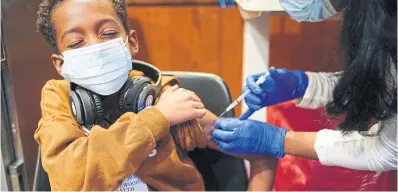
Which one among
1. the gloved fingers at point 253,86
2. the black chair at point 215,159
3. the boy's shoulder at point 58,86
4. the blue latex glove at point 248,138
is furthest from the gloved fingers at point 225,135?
the boy's shoulder at point 58,86

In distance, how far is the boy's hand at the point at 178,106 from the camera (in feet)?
3.37

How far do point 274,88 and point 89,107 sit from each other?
0.67 metres

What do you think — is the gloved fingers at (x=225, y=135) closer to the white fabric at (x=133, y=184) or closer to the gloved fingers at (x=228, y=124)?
the gloved fingers at (x=228, y=124)

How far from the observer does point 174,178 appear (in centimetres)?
114

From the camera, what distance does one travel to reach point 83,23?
3.22ft

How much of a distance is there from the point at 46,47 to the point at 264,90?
69cm

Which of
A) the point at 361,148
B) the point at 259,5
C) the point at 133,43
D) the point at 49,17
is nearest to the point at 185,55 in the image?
the point at 259,5

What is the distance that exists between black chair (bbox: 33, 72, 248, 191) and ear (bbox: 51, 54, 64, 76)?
358 mm

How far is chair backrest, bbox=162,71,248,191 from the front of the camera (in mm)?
1307

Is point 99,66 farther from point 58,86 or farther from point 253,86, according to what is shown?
point 253,86

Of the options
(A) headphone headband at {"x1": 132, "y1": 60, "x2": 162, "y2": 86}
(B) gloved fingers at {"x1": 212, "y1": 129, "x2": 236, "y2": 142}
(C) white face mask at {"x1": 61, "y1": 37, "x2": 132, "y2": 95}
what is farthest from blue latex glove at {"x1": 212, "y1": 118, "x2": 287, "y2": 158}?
(C) white face mask at {"x1": 61, "y1": 37, "x2": 132, "y2": 95}

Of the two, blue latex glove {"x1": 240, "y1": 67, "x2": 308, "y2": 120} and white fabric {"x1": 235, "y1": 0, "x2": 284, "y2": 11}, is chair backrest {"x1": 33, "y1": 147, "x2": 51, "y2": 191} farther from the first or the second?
white fabric {"x1": 235, "y1": 0, "x2": 284, "y2": 11}

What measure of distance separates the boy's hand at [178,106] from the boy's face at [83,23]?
20 cm

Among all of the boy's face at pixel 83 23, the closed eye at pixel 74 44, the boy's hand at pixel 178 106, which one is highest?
the boy's face at pixel 83 23
